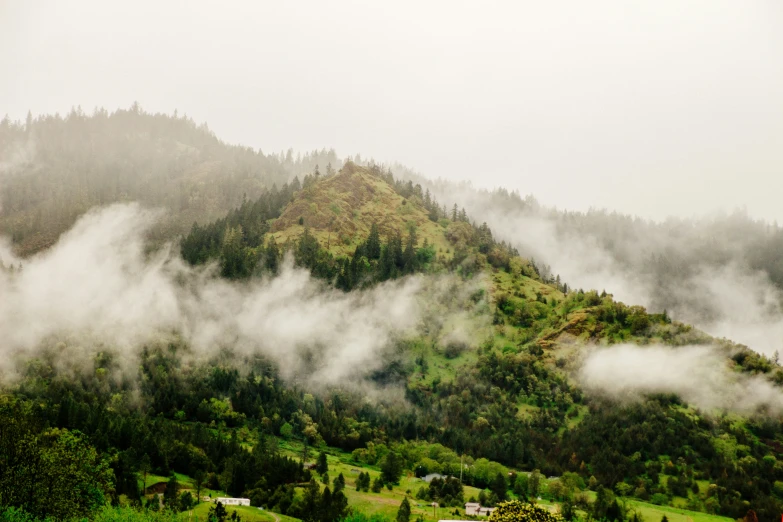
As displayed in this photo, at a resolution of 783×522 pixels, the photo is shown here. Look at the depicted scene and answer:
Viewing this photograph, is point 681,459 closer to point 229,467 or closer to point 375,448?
point 375,448

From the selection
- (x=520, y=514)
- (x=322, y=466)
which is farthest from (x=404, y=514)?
(x=520, y=514)

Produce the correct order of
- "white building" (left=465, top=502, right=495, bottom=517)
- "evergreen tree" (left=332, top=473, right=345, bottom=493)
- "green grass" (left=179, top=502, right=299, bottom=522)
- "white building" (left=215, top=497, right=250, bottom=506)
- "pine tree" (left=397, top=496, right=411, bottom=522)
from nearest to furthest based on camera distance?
"green grass" (left=179, top=502, right=299, bottom=522) < "pine tree" (left=397, top=496, right=411, bottom=522) < "white building" (left=215, top=497, right=250, bottom=506) < "evergreen tree" (left=332, top=473, right=345, bottom=493) < "white building" (left=465, top=502, right=495, bottom=517)

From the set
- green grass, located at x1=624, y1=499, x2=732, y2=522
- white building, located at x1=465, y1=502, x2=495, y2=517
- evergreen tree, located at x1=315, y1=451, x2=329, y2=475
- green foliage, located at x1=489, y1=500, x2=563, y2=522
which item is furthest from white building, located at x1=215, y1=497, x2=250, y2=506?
green grass, located at x1=624, y1=499, x2=732, y2=522

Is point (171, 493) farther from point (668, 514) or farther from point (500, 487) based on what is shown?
point (668, 514)

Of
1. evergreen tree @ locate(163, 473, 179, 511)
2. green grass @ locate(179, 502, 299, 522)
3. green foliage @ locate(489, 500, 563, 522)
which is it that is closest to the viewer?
green foliage @ locate(489, 500, 563, 522)

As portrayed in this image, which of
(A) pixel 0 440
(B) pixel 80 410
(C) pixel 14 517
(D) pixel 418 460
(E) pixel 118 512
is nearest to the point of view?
Answer: (C) pixel 14 517

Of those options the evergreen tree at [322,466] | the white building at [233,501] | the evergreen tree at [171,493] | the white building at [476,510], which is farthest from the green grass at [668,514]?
the evergreen tree at [171,493]

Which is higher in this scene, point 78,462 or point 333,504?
point 78,462

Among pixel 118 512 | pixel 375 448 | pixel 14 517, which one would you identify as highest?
pixel 14 517

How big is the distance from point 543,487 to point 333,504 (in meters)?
70.9

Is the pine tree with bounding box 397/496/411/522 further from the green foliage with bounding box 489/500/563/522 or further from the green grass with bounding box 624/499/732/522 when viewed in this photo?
the green grass with bounding box 624/499/732/522

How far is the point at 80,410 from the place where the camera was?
168m

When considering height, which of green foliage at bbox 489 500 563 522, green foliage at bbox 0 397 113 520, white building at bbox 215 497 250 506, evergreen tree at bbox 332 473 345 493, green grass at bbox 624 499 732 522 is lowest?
white building at bbox 215 497 250 506

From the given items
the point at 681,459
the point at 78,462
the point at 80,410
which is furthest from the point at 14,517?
the point at 681,459
